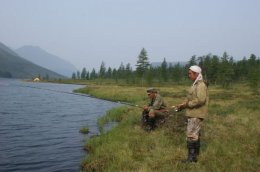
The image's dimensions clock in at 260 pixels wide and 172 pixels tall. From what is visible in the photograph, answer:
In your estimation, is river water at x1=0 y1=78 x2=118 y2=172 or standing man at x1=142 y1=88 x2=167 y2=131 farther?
standing man at x1=142 y1=88 x2=167 y2=131

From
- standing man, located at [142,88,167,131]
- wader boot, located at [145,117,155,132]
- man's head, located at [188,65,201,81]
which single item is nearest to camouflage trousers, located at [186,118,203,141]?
man's head, located at [188,65,201,81]

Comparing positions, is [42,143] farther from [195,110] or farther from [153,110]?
[195,110]

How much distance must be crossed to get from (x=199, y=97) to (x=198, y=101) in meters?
0.14

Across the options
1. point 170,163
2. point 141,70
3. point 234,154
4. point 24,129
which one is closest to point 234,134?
point 234,154

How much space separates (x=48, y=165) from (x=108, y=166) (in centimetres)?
363

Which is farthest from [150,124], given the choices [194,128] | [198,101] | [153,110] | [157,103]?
[198,101]

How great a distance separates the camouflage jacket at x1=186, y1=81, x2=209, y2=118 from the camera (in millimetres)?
11547

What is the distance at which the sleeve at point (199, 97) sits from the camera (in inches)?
454

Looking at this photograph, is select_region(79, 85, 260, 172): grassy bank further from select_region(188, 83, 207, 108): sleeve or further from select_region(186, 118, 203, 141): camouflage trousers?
select_region(188, 83, 207, 108): sleeve

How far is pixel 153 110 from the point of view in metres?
17.5

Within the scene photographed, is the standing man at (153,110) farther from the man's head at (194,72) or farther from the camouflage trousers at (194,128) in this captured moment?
the man's head at (194,72)

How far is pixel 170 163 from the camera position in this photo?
1173 cm

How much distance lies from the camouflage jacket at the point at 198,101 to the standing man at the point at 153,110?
18.4ft

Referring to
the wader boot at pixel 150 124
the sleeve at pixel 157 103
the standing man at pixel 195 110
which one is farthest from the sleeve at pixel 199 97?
the wader boot at pixel 150 124
